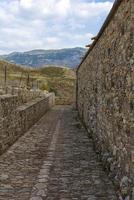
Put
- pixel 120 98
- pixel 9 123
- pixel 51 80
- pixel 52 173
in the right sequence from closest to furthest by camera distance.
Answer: pixel 120 98
pixel 52 173
pixel 9 123
pixel 51 80

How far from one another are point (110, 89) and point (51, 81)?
51.8 m

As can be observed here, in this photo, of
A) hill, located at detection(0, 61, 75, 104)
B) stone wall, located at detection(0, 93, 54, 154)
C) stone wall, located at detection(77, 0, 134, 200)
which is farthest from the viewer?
hill, located at detection(0, 61, 75, 104)

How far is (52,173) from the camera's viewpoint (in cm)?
783

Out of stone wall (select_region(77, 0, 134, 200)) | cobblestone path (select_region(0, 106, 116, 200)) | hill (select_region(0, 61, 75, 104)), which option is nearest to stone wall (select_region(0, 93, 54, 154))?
A: cobblestone path (select_region(0, 106, 116, 200))

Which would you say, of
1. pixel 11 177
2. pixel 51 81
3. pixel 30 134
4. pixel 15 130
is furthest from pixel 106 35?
pixel 51 81

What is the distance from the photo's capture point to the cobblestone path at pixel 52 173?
6406mm

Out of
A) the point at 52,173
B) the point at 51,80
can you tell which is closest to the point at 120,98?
the point at 52,173

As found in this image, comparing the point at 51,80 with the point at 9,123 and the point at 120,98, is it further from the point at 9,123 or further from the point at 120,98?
the point at 120,98

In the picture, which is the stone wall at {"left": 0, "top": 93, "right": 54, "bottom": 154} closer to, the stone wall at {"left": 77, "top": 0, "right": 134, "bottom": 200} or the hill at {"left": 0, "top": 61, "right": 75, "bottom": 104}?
the stone wall at {"left": 77, "top": 0, "right": 134, "bottom": 200}

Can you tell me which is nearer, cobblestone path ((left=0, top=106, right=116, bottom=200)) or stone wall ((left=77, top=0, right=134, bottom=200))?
stone wall ((left=77, top=0, right=134, bottom=200))

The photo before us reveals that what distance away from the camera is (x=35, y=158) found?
31.2ft

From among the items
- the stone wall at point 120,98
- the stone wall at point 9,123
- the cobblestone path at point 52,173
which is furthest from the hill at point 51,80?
the stone wall at point 120,98

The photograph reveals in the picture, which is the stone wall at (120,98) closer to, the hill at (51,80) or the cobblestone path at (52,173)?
the cobblestone path at (52,173)

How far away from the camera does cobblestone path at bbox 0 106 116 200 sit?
6.41 metres
